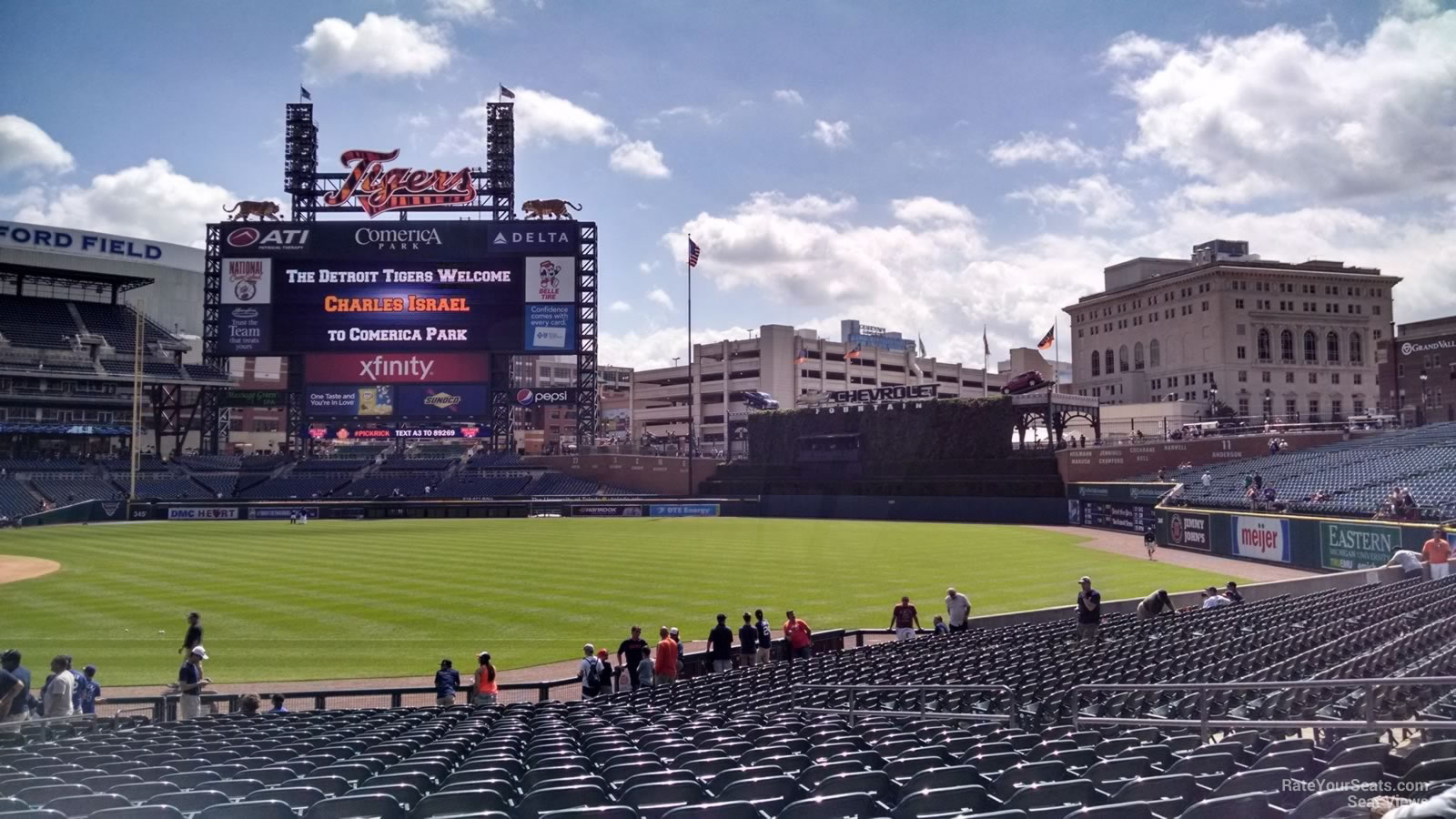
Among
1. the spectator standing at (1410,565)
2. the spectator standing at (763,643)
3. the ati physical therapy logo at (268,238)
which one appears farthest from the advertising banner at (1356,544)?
the ati physical therapy logo at (268,238)

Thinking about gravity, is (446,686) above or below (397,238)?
below

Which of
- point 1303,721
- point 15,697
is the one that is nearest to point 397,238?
point 15,697

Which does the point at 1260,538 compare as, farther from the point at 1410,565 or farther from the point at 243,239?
the point at 243,239

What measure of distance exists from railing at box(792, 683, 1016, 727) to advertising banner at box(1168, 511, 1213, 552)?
3249 cm

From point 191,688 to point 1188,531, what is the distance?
38461mm

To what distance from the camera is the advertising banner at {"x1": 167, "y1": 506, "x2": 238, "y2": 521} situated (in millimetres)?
63250

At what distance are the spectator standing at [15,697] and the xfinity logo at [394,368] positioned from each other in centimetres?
6157

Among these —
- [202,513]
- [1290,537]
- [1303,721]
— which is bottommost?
[202,513]

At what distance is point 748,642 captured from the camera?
1725 cm

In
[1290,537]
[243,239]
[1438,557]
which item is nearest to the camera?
[1438,557]

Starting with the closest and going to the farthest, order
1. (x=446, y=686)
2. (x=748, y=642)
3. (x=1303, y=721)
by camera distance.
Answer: (x=1303, y=721) < (x=446, y=686) < (x=748, y=642)

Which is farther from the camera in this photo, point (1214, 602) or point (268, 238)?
point (268, 238)

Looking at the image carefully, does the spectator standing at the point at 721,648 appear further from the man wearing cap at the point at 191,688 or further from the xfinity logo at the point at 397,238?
the xfinity logo at the point at 397,238

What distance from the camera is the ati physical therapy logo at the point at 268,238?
70688mm
